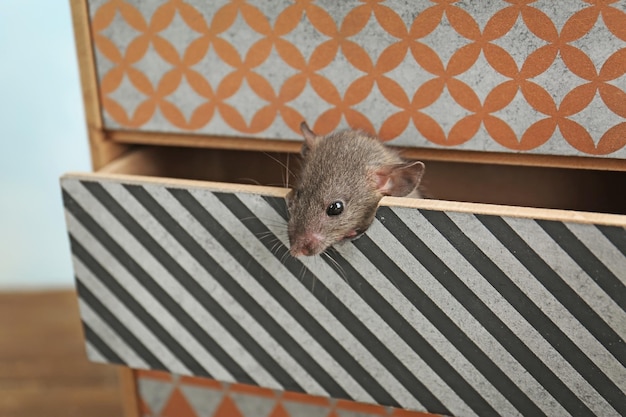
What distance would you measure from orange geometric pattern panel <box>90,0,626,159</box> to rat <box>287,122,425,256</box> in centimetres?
4

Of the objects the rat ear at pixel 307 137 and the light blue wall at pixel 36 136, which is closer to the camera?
the rat ear at pixel 307 137

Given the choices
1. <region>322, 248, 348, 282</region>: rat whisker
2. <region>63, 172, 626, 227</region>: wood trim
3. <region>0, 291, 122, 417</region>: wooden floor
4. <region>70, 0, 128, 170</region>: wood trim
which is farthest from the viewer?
<region>0, 291, 122, 417</region>: wooden floor

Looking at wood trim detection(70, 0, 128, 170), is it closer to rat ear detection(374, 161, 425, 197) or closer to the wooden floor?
rat ear detection(374, 161, 425, 197)

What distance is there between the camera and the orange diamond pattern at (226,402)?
871mm

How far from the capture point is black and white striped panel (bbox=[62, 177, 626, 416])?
67cm

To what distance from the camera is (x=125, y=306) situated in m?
0.86

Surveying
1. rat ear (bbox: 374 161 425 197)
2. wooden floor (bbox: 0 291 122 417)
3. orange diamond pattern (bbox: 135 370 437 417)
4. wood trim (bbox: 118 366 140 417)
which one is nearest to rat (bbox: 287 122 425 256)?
rat ear (bbox: 374 161 425 197)

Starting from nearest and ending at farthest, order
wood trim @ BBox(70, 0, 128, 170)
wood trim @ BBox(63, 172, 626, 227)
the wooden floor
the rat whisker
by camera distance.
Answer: wood trim @ BBox(63, 172, 626, 227)
the rat whisker
wood trim @ BBox(70, 0, 128, 170)
the wooden floor

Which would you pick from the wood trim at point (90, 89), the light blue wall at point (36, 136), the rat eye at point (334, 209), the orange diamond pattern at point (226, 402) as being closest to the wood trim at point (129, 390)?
the orange diamond pattern at point (226, 402)

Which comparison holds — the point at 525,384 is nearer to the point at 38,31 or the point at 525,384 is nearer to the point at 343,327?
the point at 343,327

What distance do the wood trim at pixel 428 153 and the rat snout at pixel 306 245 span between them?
0.61 feet

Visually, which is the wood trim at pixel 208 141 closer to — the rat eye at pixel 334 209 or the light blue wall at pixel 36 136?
the rat eye at pixel 334 209

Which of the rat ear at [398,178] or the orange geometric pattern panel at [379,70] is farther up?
the orange geometric pattern panel at [379,70]

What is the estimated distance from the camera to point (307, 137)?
81 centimetres
